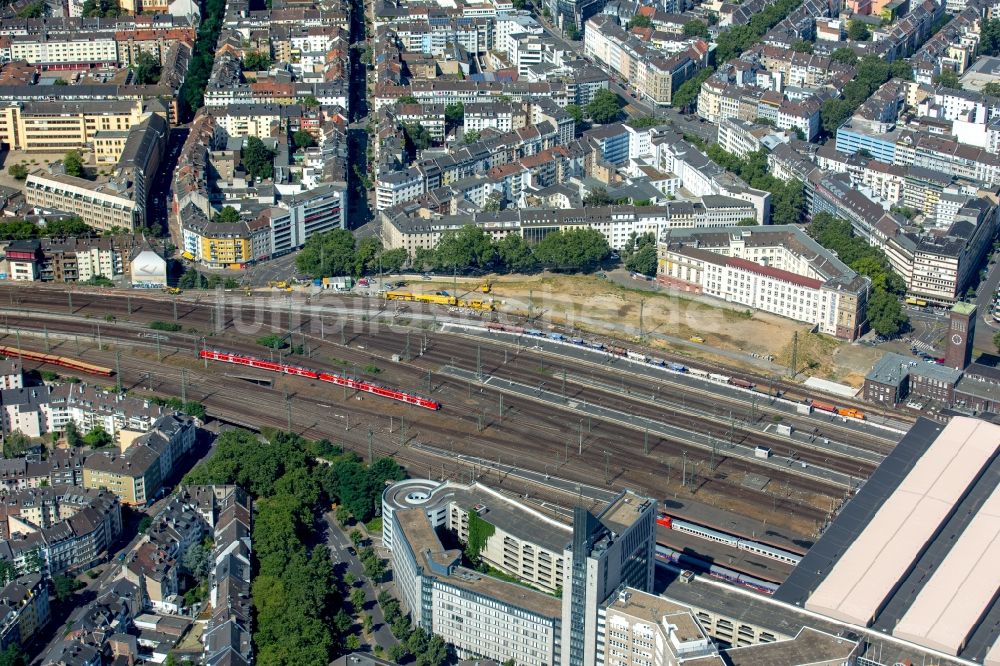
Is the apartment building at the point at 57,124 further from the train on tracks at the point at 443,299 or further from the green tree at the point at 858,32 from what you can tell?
the green tree at the point at 858,32

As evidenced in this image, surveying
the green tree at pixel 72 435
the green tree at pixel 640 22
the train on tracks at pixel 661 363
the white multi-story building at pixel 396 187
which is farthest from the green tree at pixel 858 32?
the green tree at pixel 72 435

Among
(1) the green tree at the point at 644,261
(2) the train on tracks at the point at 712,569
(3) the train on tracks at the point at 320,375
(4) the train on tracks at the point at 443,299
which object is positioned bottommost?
(2) the train on tracks at the point at 712,569

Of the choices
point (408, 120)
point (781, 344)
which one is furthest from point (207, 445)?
point (408, 120)

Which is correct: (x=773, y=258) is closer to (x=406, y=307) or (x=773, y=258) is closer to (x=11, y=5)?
(x=406, y=307)

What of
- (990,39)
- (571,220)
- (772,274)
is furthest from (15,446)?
(990,39)

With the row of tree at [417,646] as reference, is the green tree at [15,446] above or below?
above

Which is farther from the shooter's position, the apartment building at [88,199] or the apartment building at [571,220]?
the apartment building at [88,199]

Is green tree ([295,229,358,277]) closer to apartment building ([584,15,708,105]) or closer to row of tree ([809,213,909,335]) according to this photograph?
row of tree ([809,213,909,335])

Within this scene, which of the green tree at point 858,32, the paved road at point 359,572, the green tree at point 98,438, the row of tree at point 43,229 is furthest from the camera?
the green tree at point 858,32
